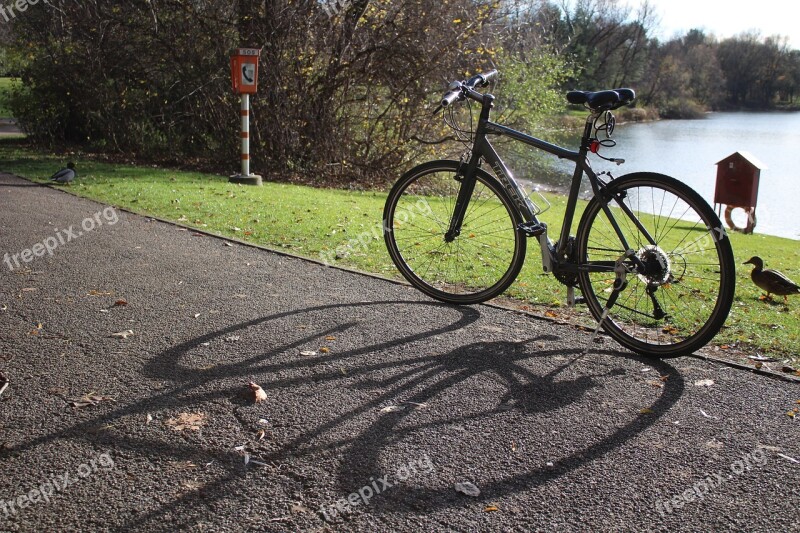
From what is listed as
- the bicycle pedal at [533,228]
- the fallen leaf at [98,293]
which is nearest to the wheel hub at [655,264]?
the bicycle pedal at [533,228]

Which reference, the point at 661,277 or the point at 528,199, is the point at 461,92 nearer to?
the point at 528,199

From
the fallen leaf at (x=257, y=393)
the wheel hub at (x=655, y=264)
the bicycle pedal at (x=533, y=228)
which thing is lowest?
the fallen leaf at (x=257, y=393)

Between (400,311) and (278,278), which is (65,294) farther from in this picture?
(400,311)

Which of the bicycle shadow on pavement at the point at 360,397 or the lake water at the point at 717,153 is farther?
the lake water at the point at 717,153

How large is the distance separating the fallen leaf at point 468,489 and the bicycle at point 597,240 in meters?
1.78

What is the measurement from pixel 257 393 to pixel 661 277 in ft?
7.18

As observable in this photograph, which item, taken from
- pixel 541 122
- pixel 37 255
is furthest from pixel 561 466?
pixel 541 122

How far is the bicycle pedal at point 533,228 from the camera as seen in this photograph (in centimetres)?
443

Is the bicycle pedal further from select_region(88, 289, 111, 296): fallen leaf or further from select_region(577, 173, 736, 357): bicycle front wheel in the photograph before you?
select_region(88, 289, 111, 296): fallen leaf

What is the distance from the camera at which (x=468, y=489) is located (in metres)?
2.58

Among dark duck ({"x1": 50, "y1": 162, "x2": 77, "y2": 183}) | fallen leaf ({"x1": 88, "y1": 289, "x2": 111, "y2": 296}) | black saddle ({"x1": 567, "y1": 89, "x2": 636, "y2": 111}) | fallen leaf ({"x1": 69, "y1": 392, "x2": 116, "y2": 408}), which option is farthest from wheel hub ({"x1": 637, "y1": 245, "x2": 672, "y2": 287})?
dark duck ({"x1": 50, "y1": 162, "x2": 77, "y2": 183})

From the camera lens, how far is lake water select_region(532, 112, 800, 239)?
1961 cm
